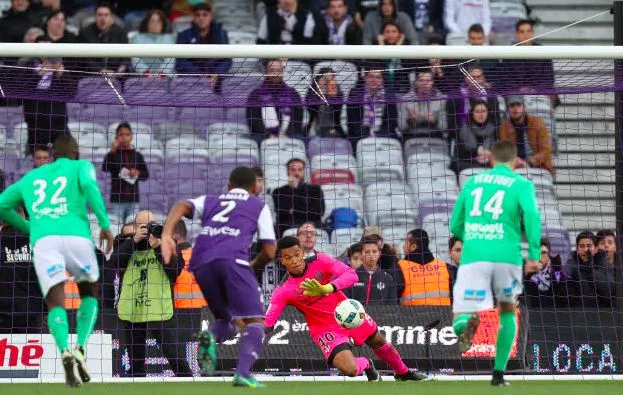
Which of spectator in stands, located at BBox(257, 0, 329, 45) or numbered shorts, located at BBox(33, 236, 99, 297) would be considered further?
spectator in stands, located at BBox(257, 0, 329, 45)

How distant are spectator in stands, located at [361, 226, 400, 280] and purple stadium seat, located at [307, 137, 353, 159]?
7.10 ft

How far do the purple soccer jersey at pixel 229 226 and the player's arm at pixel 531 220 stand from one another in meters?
1.93

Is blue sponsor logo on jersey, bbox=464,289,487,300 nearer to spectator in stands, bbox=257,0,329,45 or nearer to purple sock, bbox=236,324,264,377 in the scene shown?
purple sock, bbox=236,324,264,377

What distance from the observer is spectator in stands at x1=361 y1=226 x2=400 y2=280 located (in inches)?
573

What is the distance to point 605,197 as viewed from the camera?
17.5 m

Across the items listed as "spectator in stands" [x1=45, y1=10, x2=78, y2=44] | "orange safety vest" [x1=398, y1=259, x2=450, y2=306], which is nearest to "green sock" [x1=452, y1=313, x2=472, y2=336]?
"orange safety vest" [x1=398, y1=259, x2=450, y2=306]

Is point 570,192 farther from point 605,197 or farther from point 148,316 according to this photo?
point 148,316

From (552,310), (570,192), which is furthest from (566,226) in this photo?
(552,310)

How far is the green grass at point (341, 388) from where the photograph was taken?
10.6m

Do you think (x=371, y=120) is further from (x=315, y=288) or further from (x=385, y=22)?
(x=315, y=288)

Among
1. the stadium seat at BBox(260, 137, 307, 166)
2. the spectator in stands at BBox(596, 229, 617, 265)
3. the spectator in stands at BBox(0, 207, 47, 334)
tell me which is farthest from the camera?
the stadium seat at BBox(260, 137, 307, 166)

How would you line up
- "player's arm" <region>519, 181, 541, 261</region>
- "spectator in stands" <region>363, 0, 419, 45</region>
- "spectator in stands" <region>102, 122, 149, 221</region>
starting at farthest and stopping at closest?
"spectator in stands" <region>363, 0, 419, 45</region>, "spectator in stands" <region>102, 122, 149, 221</region>, "player's arm" <region>519, 181, 541, 261</region>

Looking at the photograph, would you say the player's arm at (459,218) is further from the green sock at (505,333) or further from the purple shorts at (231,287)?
the purple shorts at (231,287)

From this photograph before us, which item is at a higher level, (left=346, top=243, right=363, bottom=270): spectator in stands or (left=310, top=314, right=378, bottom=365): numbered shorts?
(left=346, top=243, right=363, bottom=270): spectator in stands
